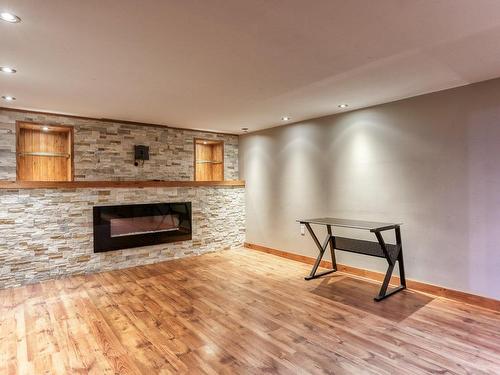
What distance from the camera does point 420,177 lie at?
363 cm

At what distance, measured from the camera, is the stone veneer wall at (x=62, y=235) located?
394cm

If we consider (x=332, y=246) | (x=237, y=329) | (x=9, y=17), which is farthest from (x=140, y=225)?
(x=9, y=17)

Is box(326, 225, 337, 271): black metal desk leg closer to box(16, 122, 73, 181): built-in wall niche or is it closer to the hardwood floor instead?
the hardwood floor

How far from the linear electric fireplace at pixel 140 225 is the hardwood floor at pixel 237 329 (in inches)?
29.5

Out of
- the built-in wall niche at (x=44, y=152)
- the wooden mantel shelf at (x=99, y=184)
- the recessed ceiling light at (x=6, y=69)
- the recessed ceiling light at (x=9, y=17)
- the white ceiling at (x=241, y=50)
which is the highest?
the white ceiling at (x=241, y=50)

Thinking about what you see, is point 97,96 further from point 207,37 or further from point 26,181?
point 207,37

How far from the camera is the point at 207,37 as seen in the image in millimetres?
2094

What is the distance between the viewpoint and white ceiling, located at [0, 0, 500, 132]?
69.9 inches

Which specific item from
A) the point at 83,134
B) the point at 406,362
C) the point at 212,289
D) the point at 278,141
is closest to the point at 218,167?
the point at 278,141

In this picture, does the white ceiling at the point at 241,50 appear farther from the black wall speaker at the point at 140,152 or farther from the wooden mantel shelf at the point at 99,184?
the black wall speaker at the point at 140,152

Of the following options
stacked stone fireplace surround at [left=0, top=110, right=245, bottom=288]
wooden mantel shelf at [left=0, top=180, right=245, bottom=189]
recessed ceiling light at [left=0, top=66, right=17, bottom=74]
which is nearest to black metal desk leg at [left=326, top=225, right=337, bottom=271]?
stacked stone fireplace surround at [left=0, top=110, right=245, bottom=288]

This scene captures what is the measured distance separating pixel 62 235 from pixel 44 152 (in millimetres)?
1246

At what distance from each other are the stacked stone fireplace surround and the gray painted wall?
1.66 meters

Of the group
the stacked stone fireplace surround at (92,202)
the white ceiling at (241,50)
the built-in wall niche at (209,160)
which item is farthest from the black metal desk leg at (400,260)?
the built-in wall niche at (209,160)
